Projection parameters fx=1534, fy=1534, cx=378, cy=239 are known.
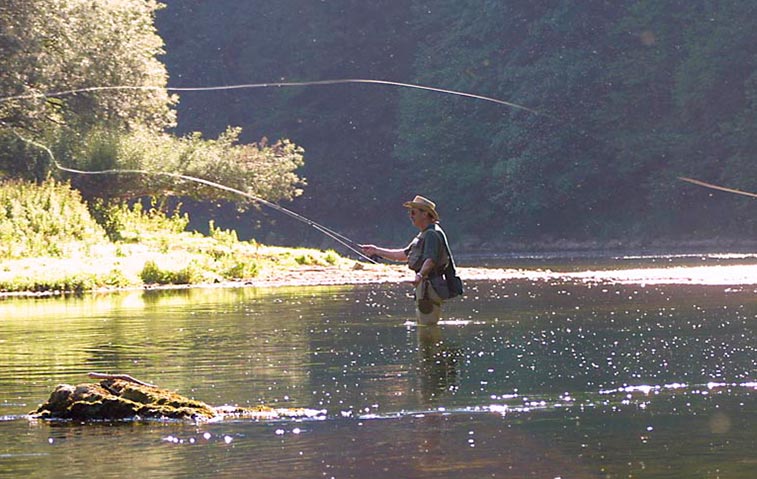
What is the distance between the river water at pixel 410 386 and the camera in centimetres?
863

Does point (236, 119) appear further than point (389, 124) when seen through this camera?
Yes

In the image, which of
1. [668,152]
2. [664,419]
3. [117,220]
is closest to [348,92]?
→ [668,152]

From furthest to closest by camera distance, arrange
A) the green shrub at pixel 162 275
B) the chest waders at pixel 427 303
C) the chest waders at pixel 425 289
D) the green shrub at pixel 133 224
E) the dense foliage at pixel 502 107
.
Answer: the dense foliage at pixel 502 107 → the green shrub at pixel 133 224 → the green shrub at pixel 162 275 → the chest waders at pixel 427 303 → the chest waders at pixel 425 289

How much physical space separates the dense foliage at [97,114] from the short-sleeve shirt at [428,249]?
18.5 m

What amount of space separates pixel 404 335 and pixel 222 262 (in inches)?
596

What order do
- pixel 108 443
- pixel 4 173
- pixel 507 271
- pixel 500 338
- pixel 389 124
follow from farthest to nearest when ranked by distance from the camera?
pixel 389 124
pixel 4 173
pixel 507 271
pixel 500 338
pixel 108 443

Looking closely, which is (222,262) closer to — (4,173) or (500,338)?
(4,173)

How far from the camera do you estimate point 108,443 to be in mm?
9398

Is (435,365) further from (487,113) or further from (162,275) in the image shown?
(487,113)

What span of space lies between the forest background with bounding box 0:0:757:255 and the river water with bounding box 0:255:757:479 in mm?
20767

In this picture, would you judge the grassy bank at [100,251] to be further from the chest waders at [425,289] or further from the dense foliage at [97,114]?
the chest waders at [425,289]

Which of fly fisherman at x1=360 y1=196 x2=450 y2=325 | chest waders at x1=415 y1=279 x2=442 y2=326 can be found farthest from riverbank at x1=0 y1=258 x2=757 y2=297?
fly fisherman at x1=360 y1=196 x2=450 y2=325

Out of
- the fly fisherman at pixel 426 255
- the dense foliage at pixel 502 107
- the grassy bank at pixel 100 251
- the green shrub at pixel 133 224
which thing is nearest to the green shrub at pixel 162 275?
the grassy bank at pixel 100 251

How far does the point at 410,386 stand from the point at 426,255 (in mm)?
4380
